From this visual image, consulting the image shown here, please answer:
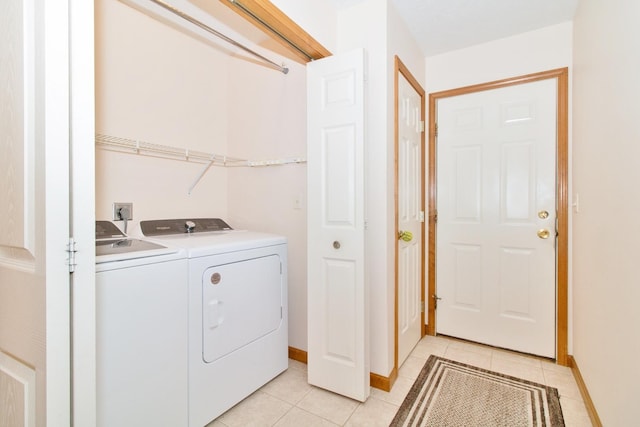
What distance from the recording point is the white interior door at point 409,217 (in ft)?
7.01

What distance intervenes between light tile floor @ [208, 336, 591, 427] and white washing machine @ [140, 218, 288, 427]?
0.08 m

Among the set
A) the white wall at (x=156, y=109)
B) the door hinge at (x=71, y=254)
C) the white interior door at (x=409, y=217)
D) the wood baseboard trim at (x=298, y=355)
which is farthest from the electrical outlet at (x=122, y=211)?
the white interior door at (x=409, y=217)

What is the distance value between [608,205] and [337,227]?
1320 millimetres

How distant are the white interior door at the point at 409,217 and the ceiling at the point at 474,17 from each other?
16.0 inches

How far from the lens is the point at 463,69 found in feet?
8.25

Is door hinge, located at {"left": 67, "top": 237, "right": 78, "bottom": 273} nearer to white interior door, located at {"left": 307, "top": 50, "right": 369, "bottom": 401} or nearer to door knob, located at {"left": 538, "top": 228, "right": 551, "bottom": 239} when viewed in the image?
white interior door, located at {"left": 307, "top": 50, "right": 369, "bottom": 401}

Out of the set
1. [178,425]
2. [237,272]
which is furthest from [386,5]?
[178,425]

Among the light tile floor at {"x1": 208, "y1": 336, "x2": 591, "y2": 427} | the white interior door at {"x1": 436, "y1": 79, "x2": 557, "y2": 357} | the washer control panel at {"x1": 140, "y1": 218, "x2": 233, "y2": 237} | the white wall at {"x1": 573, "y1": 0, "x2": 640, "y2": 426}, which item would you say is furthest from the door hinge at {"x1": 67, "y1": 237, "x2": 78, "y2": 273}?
the white interior door at {"x1": 436, "y1": 79, "x2": 557, "y2": 357}

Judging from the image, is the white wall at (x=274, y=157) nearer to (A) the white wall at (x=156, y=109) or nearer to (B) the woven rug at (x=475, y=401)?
(A) the white wall at (x=156, y=109)

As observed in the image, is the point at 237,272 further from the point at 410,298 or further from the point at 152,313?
the point at 410,298

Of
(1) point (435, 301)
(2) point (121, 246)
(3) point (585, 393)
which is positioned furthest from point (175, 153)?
(3) point (585, 393)

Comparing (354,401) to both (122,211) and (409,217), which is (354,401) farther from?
(122,211)

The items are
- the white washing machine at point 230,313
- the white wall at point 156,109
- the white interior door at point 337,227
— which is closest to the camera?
the white washing machine at point 230,313

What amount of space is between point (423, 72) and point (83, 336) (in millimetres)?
2846
